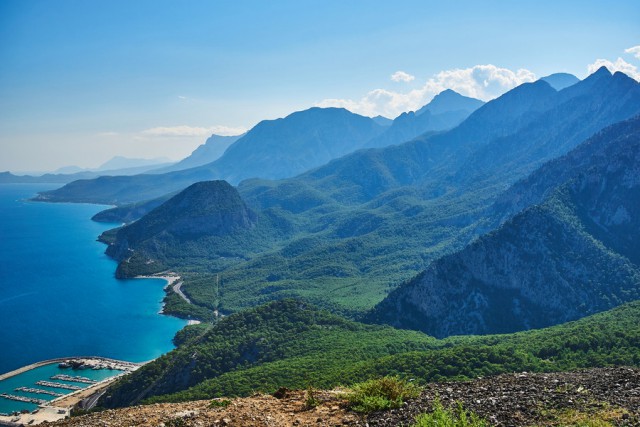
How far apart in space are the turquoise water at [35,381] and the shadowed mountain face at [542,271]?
82.1 meters

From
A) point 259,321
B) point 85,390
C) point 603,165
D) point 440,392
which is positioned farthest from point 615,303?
point 85,390

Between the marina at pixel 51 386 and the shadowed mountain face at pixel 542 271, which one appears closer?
the marina at pixel 51 386

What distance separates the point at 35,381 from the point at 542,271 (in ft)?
497

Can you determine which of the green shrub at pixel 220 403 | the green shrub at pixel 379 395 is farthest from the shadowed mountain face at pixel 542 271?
the green shrub at pixel 220 403

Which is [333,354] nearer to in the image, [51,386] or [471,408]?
[471,408]

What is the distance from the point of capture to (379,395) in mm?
21141

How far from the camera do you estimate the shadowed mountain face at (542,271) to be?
134375 millimetres

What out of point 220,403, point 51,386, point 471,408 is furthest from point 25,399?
point 471,408

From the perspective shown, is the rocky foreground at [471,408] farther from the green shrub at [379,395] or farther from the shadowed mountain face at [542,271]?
the shadowed mountain face at [542,271]

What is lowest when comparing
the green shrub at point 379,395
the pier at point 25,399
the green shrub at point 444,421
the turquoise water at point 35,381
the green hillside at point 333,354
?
the turquoise water at point 35,381

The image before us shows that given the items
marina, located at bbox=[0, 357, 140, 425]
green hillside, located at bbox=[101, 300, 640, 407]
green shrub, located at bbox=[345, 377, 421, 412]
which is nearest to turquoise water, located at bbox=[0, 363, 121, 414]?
marina, located at bbox=[0, 357, 140, 425]

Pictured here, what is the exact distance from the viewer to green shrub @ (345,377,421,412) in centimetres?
2028

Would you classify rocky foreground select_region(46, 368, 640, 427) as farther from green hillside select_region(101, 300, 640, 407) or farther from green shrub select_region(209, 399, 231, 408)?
green hillside select_region(101, 300, 640, 407)

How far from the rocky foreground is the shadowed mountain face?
116239mm
